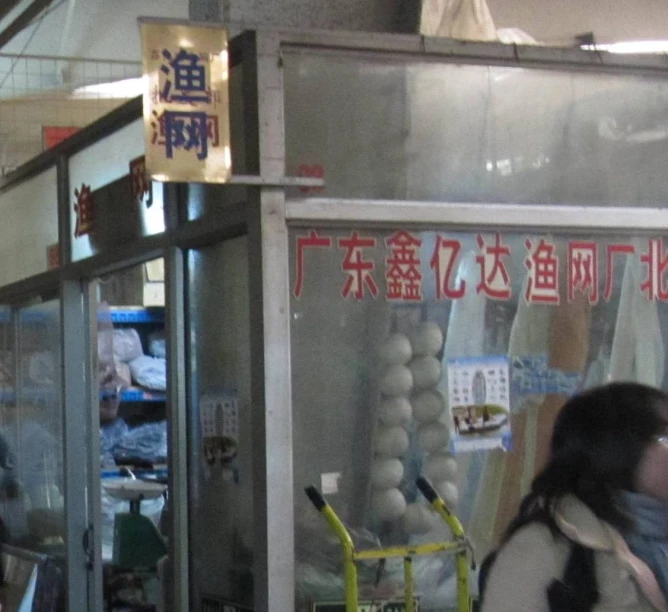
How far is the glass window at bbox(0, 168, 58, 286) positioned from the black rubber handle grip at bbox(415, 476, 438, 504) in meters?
2.85


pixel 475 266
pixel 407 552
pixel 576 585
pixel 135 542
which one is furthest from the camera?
pixel 135 542

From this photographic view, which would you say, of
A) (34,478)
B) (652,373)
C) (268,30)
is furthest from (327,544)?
(34,478)

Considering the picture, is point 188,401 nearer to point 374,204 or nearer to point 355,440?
point 355,440

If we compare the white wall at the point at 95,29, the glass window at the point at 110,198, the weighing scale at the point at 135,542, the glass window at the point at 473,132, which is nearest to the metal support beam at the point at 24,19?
the white wall at the point at 95,29

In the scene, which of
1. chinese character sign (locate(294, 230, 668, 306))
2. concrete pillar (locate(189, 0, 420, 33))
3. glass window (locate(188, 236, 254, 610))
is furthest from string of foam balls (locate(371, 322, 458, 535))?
concrete pillar (locate(189, 0, 420, 33))

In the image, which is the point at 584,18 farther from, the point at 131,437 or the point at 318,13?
the point at 131,437

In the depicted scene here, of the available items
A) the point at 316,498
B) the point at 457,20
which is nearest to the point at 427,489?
the point at 316,498

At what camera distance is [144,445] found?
7.46 m

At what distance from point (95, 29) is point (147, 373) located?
2.77m

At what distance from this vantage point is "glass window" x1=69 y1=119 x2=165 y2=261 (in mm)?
4664

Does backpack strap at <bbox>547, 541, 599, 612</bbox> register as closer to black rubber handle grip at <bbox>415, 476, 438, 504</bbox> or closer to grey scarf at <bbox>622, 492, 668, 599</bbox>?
grey scarf at <bbox>622, 492, 668, 599</bbox>

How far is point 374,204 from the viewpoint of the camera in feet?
12.8

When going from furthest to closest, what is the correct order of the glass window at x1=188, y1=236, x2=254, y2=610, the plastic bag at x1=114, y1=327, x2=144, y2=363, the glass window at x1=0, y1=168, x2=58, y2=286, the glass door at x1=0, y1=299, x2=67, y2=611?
the plastic bag at x1=114, y1=327, x2=144, y2=363 → the glass window at x1=0, y1=168, x2=58, y2=286 → the glass door at x1=0, y1=299, x2=67, y2=611 → the glass window at x1=188, y1=236, x2=254, y2=610

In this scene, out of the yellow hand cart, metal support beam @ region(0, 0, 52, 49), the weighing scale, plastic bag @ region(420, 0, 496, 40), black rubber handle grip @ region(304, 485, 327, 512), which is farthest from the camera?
metal support beam @ region(0, 0, 52, 49)
